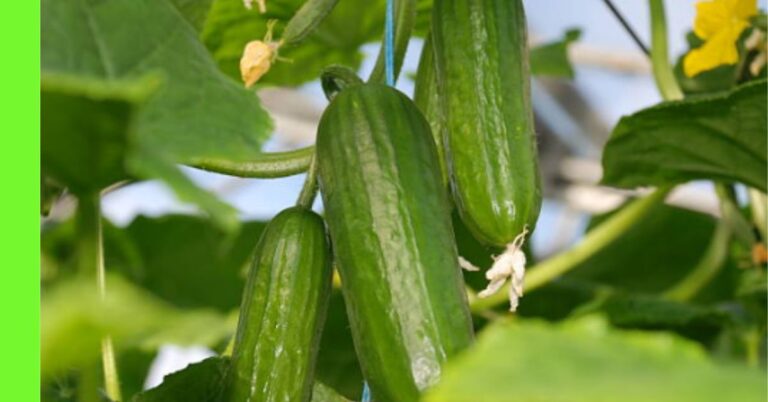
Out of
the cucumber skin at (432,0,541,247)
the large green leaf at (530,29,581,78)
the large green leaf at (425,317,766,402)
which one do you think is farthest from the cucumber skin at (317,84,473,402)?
the large green leaf at (530,29,581,78)

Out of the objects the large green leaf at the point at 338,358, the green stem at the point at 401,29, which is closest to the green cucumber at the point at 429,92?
the green stem at the point at 401,29

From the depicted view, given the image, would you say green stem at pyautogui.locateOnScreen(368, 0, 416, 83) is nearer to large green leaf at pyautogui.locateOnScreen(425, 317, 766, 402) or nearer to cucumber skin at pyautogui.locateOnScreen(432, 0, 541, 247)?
cucumber skin at pyautogui.locateOnScreen(432, 0, 541, 247)

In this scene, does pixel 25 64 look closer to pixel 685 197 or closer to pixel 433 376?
pixel 433 376

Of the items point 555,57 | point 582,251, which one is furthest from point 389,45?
point 555,57

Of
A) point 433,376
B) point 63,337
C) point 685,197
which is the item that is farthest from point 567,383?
point 685,197

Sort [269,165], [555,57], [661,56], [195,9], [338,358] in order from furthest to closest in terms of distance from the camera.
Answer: [555,57]
[338,358]
[661,56]
[195,9]
[269,165]

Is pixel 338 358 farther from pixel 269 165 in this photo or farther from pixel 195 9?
pixel 269 165
